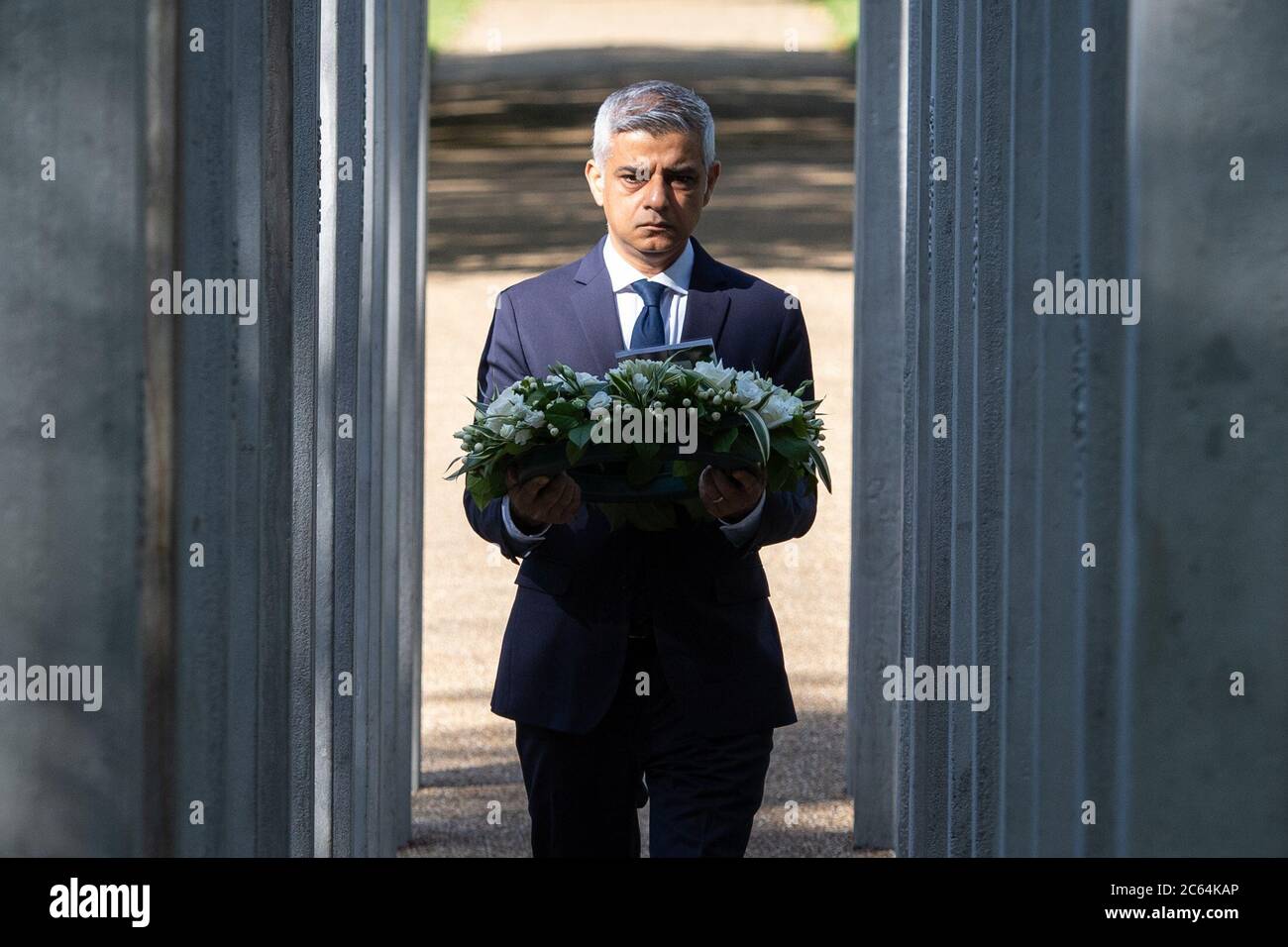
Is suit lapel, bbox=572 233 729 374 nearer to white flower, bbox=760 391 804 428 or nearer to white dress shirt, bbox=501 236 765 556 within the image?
white dress shirt, bbox=501 236 765 556

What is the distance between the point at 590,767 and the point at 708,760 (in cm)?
25

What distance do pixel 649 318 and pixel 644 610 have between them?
642mm

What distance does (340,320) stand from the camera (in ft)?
18.6

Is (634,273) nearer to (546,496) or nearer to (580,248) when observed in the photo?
(546,496)

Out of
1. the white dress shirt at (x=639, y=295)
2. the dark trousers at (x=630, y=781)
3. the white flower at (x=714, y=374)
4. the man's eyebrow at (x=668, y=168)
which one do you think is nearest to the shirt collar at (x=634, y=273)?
the white dress shirt at (x=639, y=295)

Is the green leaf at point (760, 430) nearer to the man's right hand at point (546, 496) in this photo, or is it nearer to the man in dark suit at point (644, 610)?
the man in dark suit at point (644, 610)

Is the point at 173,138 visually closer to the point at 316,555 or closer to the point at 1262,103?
the point at 1262,103

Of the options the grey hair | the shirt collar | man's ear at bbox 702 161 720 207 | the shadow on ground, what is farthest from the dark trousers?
the shadow on ground

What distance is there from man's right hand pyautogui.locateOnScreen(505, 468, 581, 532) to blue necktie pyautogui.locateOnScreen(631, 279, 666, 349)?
488mm

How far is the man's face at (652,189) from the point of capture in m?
4.16

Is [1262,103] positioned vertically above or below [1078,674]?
above

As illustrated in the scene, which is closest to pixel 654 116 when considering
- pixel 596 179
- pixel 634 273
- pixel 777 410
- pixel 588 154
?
pixel 596 179

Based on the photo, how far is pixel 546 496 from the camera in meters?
3.93
